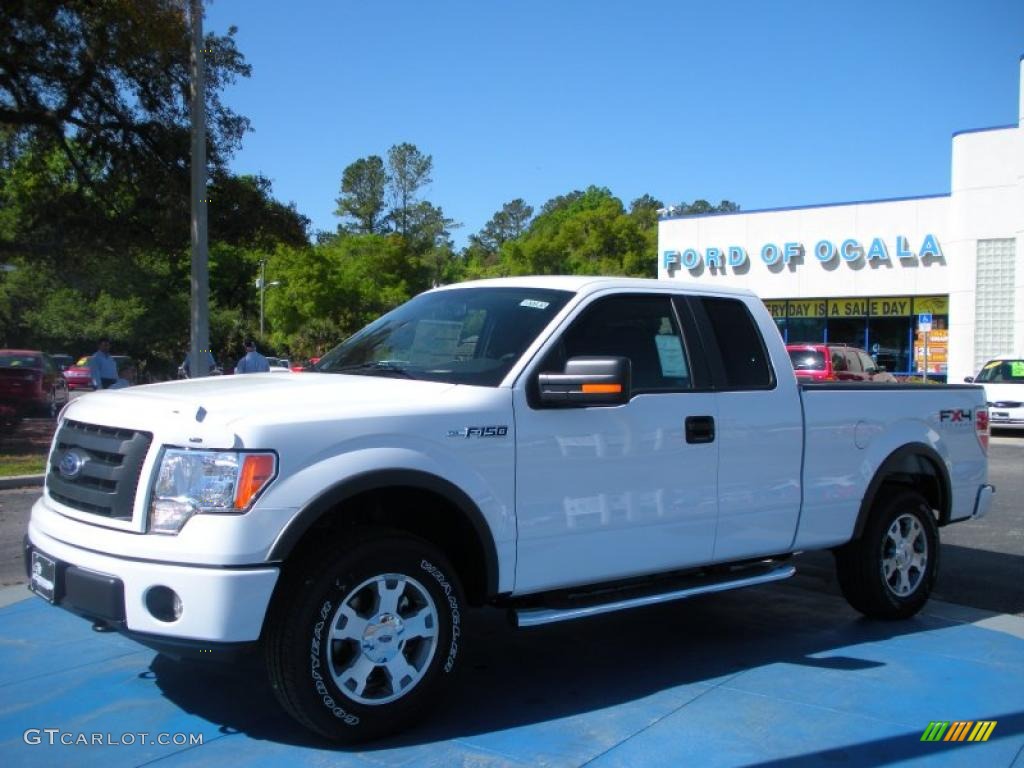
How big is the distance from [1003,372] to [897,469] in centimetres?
1738

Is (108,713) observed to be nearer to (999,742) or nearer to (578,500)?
(578,500)

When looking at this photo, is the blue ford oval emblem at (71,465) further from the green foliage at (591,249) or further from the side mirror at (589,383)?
the green foliage at (591,249)

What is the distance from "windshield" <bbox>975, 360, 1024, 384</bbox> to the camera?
68.5 feet

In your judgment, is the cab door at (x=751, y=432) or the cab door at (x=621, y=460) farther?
the cab door at (x=751, y=432)

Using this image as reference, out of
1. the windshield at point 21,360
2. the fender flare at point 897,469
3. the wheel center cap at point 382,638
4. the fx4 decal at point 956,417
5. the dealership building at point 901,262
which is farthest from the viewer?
the dealership building at point 901,262

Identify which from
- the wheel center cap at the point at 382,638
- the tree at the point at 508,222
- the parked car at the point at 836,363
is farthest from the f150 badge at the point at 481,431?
the tree at the point at 508,222

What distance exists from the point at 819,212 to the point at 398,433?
3182cm

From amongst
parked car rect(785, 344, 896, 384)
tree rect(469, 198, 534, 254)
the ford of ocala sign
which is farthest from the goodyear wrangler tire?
tree rect(469, 198, 534, 254)

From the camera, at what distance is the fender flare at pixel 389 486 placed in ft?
12.1

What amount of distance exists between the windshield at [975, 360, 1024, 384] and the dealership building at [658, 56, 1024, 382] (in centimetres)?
354

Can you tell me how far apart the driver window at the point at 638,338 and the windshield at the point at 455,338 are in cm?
18

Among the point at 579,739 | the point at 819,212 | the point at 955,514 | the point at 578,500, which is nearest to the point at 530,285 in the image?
the point at 578,500

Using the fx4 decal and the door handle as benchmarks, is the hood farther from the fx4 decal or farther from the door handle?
the fx4 decal

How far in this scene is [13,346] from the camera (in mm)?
47375
